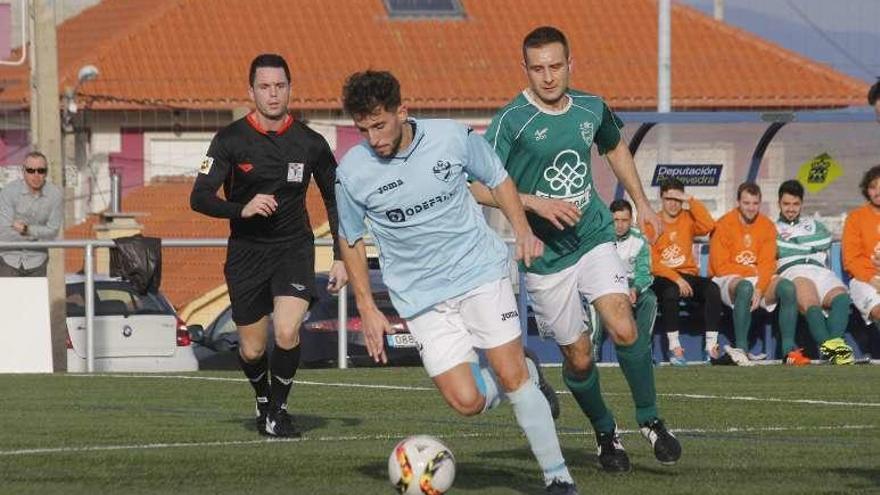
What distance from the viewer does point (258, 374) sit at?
471 inches

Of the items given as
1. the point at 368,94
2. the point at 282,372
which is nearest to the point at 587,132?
the point at 368,94

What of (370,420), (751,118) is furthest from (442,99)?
(370,420)

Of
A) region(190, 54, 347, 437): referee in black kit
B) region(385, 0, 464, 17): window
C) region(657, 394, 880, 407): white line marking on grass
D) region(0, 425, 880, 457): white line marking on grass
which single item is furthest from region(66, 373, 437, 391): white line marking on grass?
region(385, 0, 464, 17): window

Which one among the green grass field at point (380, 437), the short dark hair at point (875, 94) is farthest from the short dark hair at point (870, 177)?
the short dark hair at point (875, 94)

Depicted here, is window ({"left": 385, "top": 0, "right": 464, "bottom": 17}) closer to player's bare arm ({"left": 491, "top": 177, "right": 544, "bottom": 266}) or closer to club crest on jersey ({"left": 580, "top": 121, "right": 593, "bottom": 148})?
club crest on jersey ({"left": 580, "top": 121, "right": 593, "bottom": 148})

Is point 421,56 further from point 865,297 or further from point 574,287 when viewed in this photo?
point 574,287

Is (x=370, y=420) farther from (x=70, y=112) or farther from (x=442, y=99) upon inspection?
(x=442, y=99)

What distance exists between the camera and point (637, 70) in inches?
1807

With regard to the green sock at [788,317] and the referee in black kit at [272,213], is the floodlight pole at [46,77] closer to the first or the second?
the green sock at [788,317]

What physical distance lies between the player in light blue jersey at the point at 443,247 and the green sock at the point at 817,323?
33.8 feet

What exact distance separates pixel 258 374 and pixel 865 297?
27.8ft

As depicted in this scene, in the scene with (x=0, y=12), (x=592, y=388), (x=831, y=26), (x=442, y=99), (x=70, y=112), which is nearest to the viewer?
(x=592, y=388)

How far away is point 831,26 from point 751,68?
1780cm

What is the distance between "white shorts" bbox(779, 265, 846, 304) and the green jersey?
9.35m
